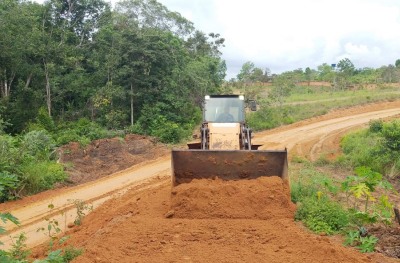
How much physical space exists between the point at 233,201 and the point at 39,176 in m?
7.82

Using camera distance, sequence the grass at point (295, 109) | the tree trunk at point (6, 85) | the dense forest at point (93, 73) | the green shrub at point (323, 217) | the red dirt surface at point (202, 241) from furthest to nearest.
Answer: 1. the grass at point (295, 109)
2. the tree trunk at point (6, 85)
3. the dense forest at point (93, 73)
4. the green shrub at point (323, 217)
5. the red dirt surface at point (202, 241)

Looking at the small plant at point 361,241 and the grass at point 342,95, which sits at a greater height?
the grass at point 342,95

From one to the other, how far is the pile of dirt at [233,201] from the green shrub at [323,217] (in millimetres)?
305

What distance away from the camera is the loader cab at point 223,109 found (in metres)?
12.1

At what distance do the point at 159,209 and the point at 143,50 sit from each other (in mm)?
16704

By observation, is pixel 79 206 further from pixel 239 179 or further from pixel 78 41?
pixel 78 41

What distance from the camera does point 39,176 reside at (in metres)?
13.9

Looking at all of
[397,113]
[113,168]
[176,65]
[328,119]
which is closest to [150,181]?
[113,168]

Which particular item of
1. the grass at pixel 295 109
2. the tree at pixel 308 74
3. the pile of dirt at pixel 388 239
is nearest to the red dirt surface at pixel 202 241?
the pile of dirt at pixel 388 239

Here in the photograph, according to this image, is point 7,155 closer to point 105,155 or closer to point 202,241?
point 105,155

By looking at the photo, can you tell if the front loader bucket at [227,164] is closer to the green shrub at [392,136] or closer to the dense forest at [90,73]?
the green shrub at [392,136]

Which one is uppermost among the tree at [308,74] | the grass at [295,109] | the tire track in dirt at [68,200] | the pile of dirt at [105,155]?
the tree at [308,74]

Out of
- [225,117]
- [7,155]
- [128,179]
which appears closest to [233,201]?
[225,117]

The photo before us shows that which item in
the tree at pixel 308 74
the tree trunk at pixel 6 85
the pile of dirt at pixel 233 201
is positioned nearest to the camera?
the pile of dirt at pixel 233 201
